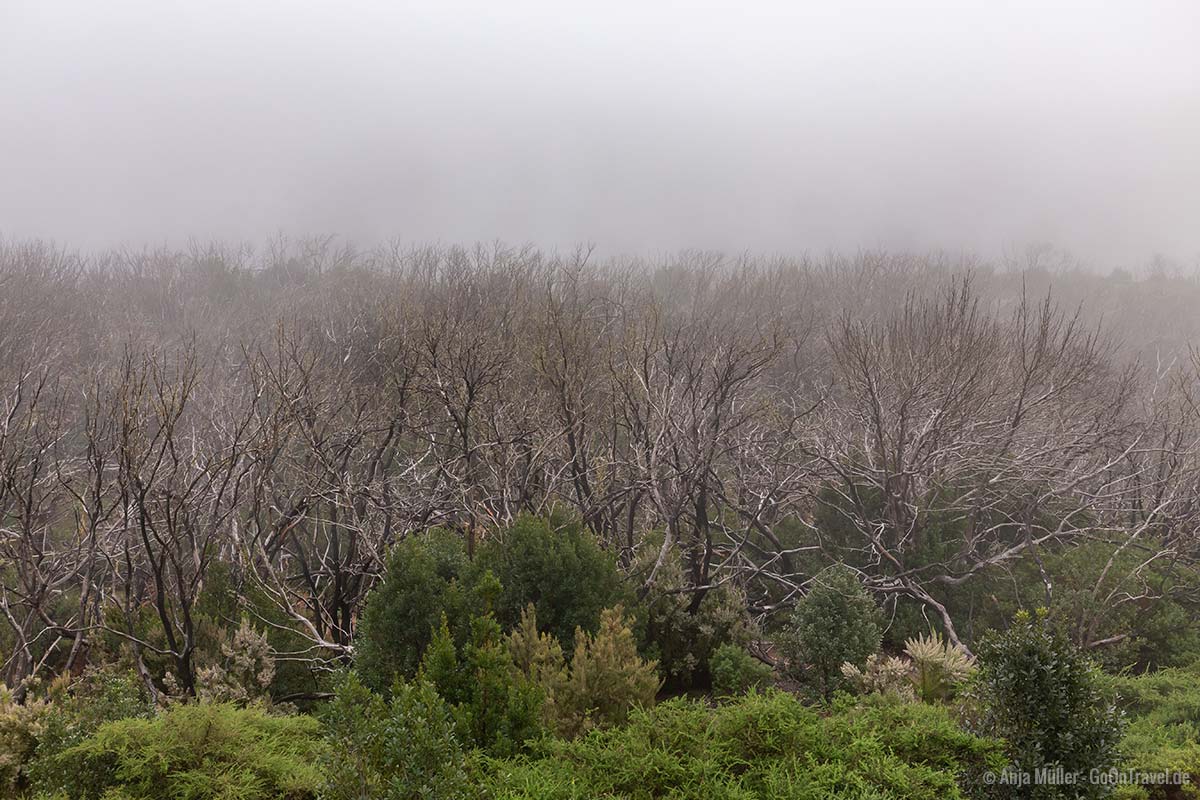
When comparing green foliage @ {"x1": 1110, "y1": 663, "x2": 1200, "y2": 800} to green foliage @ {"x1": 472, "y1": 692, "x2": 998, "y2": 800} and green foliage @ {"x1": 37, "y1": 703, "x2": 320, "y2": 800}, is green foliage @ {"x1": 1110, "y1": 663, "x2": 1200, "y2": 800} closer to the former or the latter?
green foliage @ {"x1": 472, "y1": 692, "x2": 998, "y2": 800}

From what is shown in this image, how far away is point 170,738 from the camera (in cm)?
415

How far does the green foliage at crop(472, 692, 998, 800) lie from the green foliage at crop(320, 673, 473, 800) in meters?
0.44

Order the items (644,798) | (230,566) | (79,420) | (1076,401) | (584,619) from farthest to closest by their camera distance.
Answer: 1. (79,420)
2. (1076,401)
3. (230,566)
4. (584,619)
5. (644,798)

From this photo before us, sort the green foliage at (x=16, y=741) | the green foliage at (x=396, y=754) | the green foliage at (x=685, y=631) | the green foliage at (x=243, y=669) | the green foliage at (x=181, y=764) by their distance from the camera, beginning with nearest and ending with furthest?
the green foliage at (x=396, y=754) < the green foliage at (x=181, y=764) < the green foliage at (x=16, y=741) < the green foliage at (x=243, y=669) < the green foliage at (x=685, y=631)

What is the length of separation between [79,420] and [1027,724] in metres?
16.4

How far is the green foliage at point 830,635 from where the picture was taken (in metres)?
7.00

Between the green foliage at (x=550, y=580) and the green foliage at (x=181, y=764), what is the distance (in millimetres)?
2543

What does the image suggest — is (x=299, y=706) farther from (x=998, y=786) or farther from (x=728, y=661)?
(x=998, y=786)

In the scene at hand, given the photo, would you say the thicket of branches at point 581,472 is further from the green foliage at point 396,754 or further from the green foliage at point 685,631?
the green foliage at point 396,754

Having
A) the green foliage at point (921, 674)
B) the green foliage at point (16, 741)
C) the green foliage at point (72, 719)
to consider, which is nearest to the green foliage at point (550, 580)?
the green foliage at point (921, 674)

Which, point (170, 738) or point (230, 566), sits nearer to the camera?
point (170, 738)

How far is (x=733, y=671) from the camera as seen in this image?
7070 mm

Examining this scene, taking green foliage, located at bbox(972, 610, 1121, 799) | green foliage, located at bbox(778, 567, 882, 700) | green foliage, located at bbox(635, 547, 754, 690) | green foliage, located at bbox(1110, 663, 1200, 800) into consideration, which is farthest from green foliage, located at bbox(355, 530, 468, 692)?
green foliage, located at bbox(1110, 663, 1200, 800)

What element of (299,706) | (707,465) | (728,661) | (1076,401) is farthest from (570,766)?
(1076,401)
